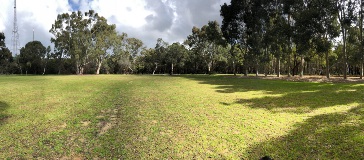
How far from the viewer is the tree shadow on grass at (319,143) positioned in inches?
280

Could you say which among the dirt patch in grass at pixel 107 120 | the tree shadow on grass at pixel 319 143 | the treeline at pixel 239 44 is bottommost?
the tree shadow on grass at pixel 319 143

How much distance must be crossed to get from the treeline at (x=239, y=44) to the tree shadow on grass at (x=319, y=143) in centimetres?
2401

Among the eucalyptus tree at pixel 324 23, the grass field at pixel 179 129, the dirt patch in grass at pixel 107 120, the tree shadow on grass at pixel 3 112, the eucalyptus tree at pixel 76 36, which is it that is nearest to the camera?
the grass field at pixel 179 129

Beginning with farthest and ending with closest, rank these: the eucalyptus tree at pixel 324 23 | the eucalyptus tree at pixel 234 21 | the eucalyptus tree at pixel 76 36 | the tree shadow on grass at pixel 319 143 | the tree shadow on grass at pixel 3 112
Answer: the eucalyptus tree at pixel 76 36
the eucalyptus tree at pixel 234 21
the eucalyptus tree at pixel 324 23
the tree shadow on grass at pixel 3 112
the tree shadow on grass at pixel 319 143

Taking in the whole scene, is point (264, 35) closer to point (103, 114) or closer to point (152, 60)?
point (103, 114)

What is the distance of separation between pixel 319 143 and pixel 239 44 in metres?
40.1

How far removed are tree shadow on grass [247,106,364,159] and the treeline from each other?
24012mm

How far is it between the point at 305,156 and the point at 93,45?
221ft

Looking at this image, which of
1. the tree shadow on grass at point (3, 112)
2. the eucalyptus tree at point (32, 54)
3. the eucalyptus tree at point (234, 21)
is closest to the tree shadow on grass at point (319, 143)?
the tree shadow on grass at point (3, 112)

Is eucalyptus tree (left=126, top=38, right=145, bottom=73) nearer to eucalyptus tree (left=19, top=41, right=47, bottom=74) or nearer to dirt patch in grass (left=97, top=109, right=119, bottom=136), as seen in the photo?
eucalyptus tree (left=19, top=41, right=47, bottom=74)

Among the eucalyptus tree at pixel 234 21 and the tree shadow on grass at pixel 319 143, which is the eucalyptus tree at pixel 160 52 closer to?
the eucalyptus tree at pixel 234 21

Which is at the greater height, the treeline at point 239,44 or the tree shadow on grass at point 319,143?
the treeline at point 239,44

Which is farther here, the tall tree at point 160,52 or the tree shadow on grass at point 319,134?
the tall tree at point 160,52

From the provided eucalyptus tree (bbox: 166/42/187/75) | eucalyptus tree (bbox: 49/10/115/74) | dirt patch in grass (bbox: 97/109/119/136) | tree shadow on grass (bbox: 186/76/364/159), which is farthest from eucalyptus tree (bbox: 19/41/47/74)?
tree shadow on grass (bbox: 186/76/364/159)
